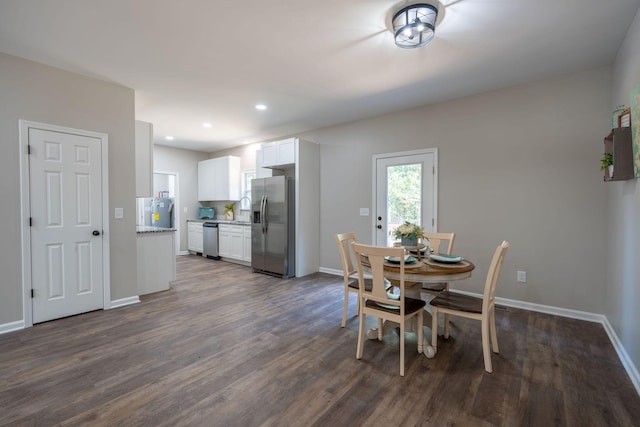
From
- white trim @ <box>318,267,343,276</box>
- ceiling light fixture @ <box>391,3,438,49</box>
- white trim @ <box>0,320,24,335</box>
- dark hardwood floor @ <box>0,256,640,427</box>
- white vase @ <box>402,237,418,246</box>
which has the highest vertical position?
ceiling light fixture @ <box>391,3,438,49</box>

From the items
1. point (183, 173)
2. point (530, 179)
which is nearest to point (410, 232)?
point (530, 179)

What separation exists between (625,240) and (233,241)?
5833 millimetres

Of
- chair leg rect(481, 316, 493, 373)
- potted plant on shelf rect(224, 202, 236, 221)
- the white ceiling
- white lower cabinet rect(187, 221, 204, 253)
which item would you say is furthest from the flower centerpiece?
white lower cabinet rect(187, 221, 204, 253)

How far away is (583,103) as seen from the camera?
3100 millimetres

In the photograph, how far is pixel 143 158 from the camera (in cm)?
406

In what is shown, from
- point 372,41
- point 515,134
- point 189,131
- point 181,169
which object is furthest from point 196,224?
point 515,134

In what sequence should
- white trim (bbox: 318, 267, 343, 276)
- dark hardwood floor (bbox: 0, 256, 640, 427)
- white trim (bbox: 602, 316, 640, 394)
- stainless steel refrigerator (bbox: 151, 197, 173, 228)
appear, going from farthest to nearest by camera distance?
1. stainless steel refrigerator (bbox: 151, 197, 173, 228)
2. white trim (bbox: 318, 267, 343, 276)
3. white trim (bbox: 602, 316, 640, 394)
4. dark hardwood floor (bbox: 0, 256, 640, 427)

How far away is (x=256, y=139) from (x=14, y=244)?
430 centimetres

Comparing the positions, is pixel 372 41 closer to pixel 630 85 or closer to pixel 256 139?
pixel 630 85

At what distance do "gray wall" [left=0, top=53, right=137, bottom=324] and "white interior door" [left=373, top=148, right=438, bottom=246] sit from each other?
11.5 feet

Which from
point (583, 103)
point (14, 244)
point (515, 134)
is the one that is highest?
point (583, 103)

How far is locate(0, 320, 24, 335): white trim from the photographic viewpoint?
2.81 metres

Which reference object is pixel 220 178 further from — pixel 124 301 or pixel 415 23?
pixel 415 23

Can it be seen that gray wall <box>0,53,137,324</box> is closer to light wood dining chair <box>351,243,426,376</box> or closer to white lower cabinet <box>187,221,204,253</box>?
light wood dining chair <box>351,243,426,376</box>
